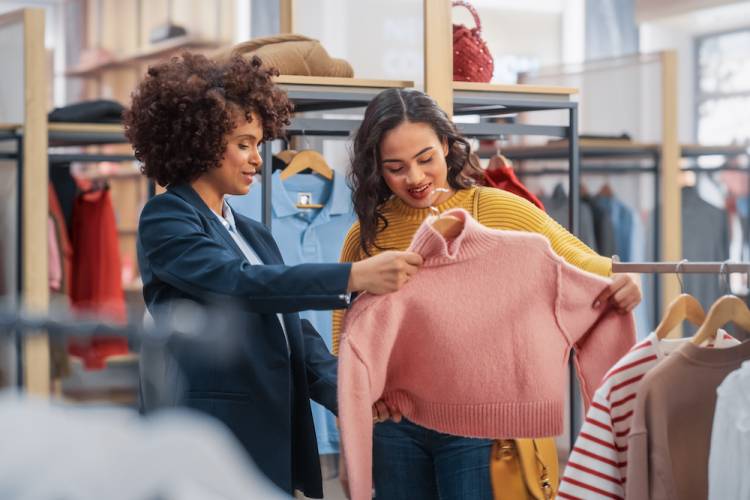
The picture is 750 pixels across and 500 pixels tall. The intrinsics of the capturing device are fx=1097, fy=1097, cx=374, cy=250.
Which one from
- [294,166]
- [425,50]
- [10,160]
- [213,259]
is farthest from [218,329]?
[10,160]

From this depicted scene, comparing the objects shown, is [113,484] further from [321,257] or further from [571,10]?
[571,10]

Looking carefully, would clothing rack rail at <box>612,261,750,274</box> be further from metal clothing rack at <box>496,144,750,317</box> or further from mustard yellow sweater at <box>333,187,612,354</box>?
metal clothing rack at <box>496,144,750,317</box>

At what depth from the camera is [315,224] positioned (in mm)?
3041

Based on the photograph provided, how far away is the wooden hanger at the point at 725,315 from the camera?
5.68 ft

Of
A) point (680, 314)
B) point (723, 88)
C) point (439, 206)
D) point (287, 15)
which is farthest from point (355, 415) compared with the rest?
point (723, 88)

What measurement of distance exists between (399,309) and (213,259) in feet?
1.09

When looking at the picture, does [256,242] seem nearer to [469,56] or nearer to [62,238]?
[469,56]

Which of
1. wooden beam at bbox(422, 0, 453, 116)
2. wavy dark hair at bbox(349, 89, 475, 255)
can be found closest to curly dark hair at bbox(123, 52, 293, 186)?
wavy dark hair at bbox(349, 89, 475, 255)

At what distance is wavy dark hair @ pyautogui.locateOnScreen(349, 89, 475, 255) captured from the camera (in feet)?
6.55

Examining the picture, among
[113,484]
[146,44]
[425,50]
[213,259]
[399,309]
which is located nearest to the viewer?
[113,484]

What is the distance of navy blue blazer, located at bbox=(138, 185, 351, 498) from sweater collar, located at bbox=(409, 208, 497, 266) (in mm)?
181

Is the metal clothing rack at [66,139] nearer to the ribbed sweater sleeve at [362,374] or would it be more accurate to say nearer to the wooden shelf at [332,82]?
Answer: the wooden shelf at [332,82]

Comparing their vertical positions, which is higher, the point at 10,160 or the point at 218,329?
the point at 10,160

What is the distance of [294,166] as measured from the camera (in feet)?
9.98
